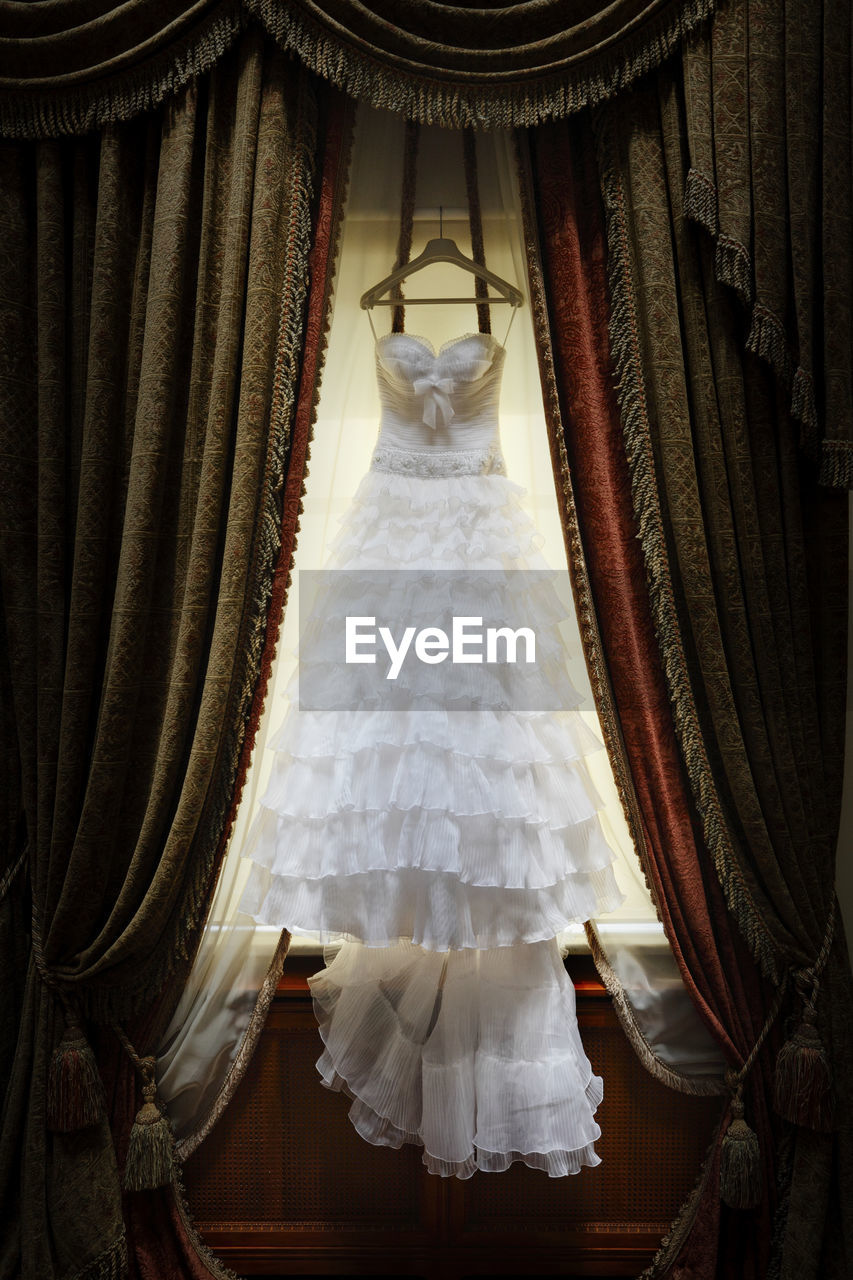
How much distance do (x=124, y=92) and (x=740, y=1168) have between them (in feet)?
6.27

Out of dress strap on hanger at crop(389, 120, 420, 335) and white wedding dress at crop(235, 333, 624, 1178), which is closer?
white wedding dress at crop(235, 333, 624, 1178)

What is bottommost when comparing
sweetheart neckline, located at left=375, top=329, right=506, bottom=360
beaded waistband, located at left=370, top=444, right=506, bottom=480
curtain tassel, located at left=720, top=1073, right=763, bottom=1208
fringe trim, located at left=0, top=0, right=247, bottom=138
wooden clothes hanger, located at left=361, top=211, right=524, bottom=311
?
curtain tassel, located at left=720, top=1073, right=763, bottom=1208

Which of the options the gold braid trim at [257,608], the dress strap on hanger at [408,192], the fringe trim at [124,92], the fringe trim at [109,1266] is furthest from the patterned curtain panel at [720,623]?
the fringe trim at [109,1266]

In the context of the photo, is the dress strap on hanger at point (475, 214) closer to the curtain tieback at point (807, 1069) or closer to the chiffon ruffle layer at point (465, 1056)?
the chiffon ruffle layer at point (465, 1056)

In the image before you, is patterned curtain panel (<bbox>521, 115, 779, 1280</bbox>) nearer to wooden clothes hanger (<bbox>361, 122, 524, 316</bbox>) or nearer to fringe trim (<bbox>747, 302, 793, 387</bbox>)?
wooden clothes hanger (<bbox>361, 122, 524, 316</bbox>)

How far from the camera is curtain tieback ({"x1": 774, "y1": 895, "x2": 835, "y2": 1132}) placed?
1.22 meters

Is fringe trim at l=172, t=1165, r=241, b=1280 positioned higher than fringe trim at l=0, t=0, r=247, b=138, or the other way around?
fringe trim at l=0, t=0, r=247, b=138

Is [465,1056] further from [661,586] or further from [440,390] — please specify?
[440,390]

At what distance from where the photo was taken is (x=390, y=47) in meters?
1.21

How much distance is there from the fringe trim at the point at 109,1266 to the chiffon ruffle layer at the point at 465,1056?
0.41 meters

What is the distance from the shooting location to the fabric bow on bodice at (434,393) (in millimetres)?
1333

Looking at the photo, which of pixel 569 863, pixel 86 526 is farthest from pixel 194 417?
pixel 569 863

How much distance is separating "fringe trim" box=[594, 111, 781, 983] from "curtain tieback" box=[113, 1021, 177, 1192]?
962 millimetres

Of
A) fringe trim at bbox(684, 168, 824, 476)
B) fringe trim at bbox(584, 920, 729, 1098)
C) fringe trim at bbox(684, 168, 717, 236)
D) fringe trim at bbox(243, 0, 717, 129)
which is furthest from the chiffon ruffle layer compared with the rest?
fringe trim at bbox(243, 0, 717, 129)
